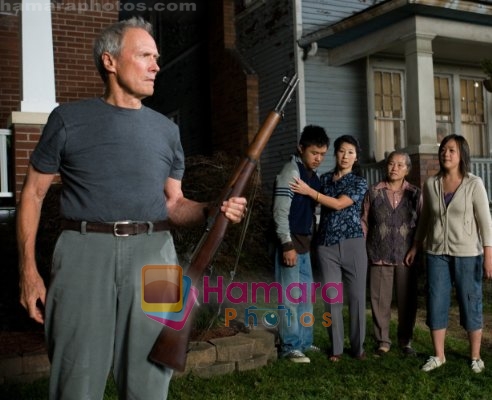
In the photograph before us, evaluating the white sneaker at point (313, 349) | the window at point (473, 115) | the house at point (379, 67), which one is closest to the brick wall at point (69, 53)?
the house at point (379, 67)

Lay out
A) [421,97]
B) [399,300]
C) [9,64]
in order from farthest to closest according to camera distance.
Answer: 1. [421,97]
2. [9,64]
3. [399,300]

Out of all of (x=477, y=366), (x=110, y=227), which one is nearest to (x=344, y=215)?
(x=477, y=366)

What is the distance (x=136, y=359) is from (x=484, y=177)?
32.3ft

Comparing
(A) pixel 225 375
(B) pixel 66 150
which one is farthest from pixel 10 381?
(B) pixel 66 150

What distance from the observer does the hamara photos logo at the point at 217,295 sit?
2.27 meters

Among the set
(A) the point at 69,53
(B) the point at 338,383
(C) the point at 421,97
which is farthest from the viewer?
(C) the point at 421,97

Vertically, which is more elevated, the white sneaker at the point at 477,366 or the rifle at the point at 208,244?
the rifle at the point at 208,244

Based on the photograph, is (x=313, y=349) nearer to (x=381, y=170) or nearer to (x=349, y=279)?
(x=349, y=279)

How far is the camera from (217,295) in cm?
525

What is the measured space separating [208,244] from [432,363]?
290cm

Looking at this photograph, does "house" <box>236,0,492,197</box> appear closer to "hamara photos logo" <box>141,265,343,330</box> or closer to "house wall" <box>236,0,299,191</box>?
"house wall" <box>236,0,299,191</box>

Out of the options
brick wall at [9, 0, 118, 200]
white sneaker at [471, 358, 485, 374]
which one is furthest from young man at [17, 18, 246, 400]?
brick wall at [9, 0, 118, 200]

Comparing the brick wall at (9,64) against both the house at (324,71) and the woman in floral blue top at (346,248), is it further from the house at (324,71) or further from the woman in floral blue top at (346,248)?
the woman in floral blue top at (346,248)

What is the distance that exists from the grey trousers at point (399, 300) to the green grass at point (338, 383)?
0.25m
